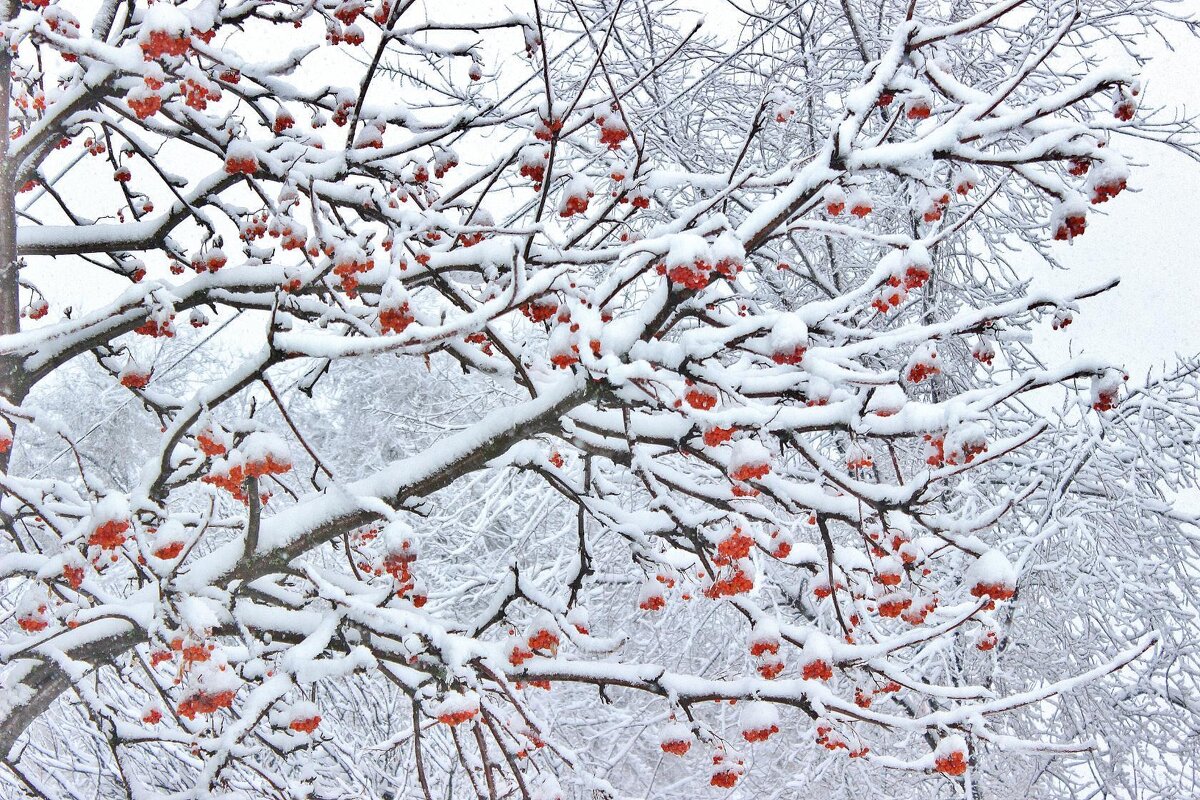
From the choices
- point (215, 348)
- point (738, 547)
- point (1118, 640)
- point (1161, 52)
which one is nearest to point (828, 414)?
point (738, 547)

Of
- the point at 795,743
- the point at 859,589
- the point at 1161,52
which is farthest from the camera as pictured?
the point at 795,743

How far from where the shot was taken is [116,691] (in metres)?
5.64

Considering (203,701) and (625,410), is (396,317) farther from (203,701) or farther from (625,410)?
(203,701)

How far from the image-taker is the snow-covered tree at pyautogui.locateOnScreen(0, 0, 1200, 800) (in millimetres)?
2186

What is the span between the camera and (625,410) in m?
2.37

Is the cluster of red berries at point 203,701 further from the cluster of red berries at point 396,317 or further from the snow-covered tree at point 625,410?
the cluster of red berries at point 396,317

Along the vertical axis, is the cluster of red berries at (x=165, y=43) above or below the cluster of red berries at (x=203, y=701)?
above

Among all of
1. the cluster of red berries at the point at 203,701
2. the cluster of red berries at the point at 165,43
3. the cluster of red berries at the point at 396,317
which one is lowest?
the cluster of red berries at the point at 203,701

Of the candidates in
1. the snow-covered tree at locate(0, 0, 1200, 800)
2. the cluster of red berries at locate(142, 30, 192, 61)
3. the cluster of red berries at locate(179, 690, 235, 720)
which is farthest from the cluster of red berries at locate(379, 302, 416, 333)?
the cluster of red berries at locate(179, 690, 235, 720)

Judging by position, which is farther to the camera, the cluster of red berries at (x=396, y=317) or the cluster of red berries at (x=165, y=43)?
the cluster of red berries at (x=396, y=317)

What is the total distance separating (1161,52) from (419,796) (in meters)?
7.27

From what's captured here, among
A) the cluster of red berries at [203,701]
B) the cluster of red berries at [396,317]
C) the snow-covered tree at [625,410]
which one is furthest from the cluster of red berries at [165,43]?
the cluster of red berries at [203,701]

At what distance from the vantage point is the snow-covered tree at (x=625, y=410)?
219 cm

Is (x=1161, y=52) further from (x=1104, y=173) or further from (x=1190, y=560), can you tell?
(x=1104, y=173)
